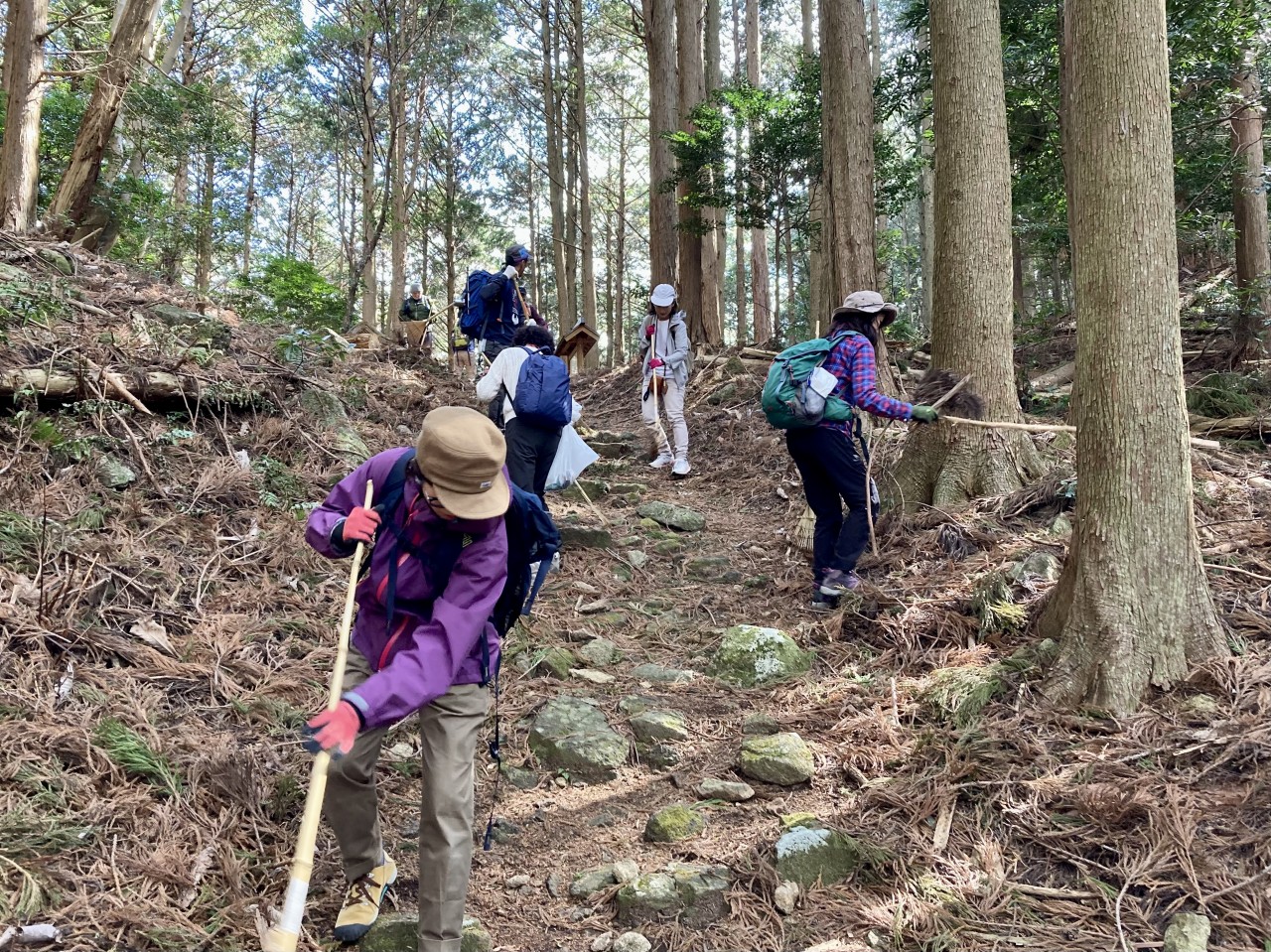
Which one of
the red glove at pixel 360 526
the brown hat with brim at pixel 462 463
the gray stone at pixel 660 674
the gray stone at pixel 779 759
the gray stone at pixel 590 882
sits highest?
A: the brown hat with brim at pixel 462 463

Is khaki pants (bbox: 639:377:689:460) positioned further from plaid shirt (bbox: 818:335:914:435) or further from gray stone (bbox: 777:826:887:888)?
gray stone (bbox: 777:826:887:888)

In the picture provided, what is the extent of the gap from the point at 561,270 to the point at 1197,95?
14654 mm

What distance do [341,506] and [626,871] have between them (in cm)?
183

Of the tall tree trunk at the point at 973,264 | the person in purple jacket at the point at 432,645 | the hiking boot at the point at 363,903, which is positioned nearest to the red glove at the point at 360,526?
the person in purple jacket at the point at 432,645

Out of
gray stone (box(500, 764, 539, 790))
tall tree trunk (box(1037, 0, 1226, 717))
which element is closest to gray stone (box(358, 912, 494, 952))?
gray stone (box(500, 764, 539, 790))

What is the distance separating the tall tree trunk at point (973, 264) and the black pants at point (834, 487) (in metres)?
0.81

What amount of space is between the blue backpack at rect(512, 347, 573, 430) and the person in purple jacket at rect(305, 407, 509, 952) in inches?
106

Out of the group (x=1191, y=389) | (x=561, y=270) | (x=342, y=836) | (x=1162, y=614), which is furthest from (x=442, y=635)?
(x=561, y=270)

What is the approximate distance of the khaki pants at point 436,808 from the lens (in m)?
2.69

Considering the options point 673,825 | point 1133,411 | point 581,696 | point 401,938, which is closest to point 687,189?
point 581,696

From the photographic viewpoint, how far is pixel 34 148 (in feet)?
28.7

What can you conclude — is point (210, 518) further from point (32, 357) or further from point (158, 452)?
point (32, 357)

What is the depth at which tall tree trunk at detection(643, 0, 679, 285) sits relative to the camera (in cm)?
1401

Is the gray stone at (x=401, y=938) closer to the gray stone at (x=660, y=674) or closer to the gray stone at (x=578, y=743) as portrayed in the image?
the gray stone at (x=578, y=743)
